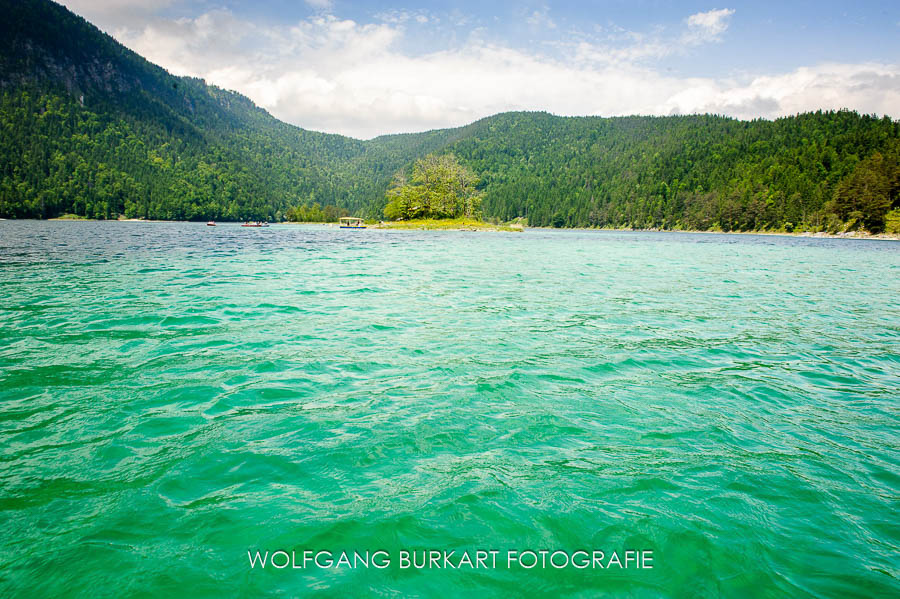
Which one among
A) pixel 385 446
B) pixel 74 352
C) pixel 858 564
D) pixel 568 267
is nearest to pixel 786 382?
pixel 858 564

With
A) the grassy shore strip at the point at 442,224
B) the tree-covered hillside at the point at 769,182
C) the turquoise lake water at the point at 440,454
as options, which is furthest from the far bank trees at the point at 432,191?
the turquoise lake water at the point at 440,454

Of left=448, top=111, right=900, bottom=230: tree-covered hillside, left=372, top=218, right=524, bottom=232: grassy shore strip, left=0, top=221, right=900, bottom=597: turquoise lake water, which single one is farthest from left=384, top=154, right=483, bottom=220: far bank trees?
left=0, top=221, right=900, bottom=597: turquoise lake water

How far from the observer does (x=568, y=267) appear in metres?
28.4

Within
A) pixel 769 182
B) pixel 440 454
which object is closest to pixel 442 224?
pixel 440 454

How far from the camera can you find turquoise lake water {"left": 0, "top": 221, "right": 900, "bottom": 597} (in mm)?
3549

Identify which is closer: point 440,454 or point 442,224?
point 440,454

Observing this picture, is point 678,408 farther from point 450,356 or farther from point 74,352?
point 74,352

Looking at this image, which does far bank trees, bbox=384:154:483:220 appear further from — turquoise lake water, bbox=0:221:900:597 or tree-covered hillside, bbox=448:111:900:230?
turquoise lake water, bbox=0:221:900:597

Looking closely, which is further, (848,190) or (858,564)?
(848,190)

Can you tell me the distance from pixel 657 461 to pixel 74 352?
1058 centimetres

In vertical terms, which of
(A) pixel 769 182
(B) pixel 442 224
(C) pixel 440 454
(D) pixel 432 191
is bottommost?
(C) pixel 440 454

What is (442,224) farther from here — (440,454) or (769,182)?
(769,182)

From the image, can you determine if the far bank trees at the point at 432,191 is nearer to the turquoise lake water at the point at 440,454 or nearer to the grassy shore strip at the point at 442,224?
the grassy shore strip at the point at 442,224

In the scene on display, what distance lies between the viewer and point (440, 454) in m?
5.29
